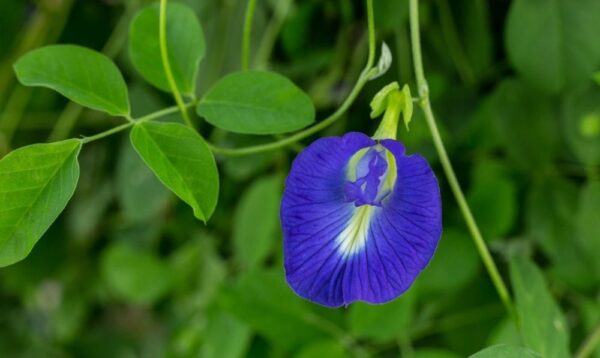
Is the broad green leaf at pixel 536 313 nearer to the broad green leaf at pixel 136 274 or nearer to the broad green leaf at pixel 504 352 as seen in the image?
the broad green leaf at pixel 504 352

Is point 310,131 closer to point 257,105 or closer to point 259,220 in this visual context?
point 257,105

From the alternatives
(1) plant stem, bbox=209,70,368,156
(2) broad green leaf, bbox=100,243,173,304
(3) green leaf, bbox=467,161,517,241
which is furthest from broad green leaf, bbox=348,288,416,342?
(2) broad green leaf, bbox=100,243,173,304

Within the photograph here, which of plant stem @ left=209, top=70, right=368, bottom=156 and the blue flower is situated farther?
plant stem @ left=209, top=70, right=368, bottom=156

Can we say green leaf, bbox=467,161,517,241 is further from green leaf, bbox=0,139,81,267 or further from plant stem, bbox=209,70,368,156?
green leaf, bbox=0,139,81,267

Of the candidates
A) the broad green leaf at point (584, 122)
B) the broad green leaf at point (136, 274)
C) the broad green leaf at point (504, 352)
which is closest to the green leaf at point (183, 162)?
the broad green leaf at point (504, 352)

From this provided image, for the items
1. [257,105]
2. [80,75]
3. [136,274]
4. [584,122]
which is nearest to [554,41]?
[584,122]

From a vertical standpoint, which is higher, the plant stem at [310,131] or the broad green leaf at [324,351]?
the plant stem at [310,131]
